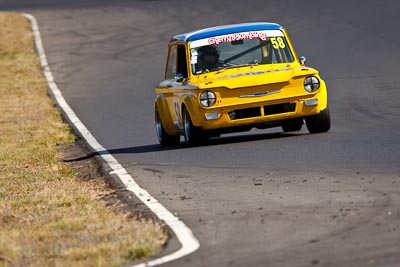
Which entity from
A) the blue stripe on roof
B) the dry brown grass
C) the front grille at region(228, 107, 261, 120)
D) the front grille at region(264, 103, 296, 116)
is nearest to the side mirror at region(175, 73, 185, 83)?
the blue stripe on roof

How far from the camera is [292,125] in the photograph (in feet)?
48.2

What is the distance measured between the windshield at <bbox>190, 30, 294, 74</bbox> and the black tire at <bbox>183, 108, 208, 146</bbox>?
0.73 meters

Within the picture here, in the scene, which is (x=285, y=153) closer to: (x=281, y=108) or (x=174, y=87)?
(x=281, y=108)

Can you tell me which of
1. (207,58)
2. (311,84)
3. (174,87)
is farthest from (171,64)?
(311,84)

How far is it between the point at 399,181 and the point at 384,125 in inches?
207

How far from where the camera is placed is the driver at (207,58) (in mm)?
14531

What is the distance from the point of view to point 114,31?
116ft

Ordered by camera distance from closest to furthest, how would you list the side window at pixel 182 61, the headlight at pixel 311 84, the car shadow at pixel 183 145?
the headlight at pixel 311 84 < the car shadow at pixel 183 145 < the side window at pixel 182 61

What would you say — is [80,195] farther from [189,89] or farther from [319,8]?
[319,8]

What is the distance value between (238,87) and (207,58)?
1157 mm

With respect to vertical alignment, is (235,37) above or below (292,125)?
above

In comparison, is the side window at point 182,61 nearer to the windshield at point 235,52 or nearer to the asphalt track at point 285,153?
the windshield at point 235,52

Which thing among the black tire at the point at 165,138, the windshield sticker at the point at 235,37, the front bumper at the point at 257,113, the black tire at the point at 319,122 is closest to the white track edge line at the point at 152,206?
the black tire at the point at 165,138

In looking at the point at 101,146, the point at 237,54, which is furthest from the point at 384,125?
the point at 101,146
